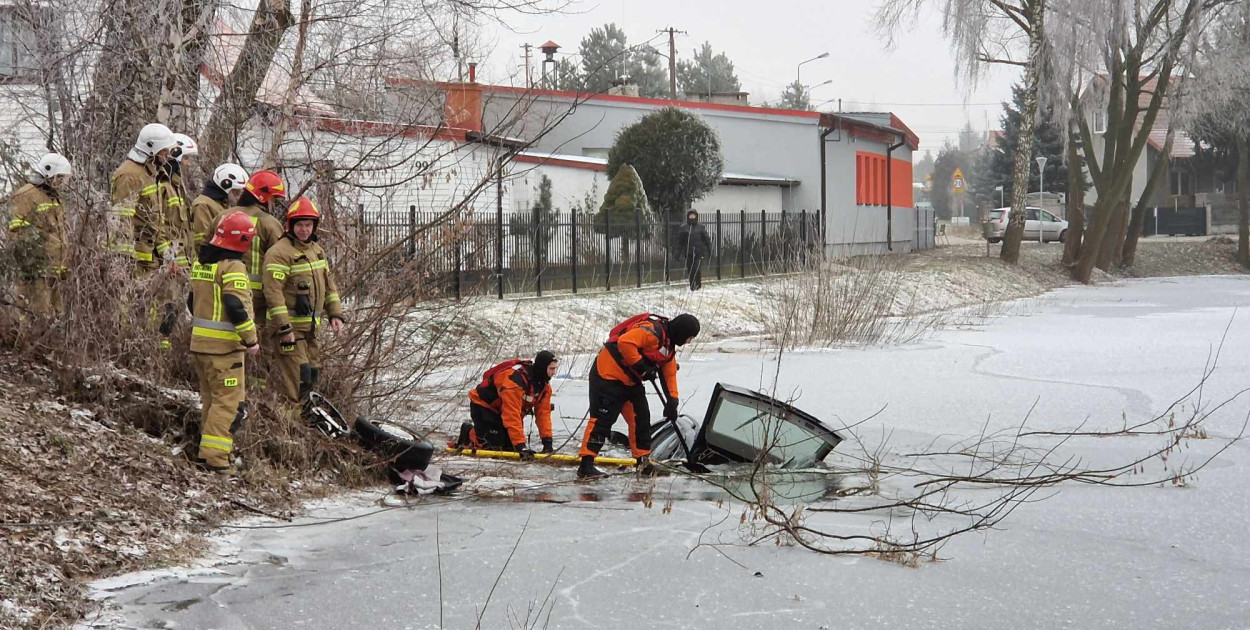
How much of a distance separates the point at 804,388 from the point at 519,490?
4747mm

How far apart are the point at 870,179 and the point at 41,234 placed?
108 ft

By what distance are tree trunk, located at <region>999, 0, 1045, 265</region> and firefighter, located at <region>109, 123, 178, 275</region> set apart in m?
25.4

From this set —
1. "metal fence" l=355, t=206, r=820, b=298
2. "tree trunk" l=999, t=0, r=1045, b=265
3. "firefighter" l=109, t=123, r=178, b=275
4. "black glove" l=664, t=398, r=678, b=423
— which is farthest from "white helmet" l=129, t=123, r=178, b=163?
"tree trunk" l=999, t=0, r=1045, b=265

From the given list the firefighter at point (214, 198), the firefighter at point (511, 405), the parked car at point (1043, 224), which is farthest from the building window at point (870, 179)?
the firefighter at point (214, 198)

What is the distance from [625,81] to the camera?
760 cm

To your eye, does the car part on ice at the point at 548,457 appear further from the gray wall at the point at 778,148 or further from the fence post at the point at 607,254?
the gray wall at the point at 778,148

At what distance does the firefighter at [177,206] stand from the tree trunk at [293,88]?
2.16ft

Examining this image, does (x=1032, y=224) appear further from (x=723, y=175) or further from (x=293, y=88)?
(x=293, y=88)

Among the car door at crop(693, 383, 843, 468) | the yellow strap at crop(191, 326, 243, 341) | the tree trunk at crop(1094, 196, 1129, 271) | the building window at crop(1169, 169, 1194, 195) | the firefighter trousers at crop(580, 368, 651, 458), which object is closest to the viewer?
the yellow strap at crop(191, 326, 243, 341)

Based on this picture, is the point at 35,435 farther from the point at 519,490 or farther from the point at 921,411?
the point at 921,411

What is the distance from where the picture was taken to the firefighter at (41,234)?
7859 mm

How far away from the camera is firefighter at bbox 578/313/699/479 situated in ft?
25.5

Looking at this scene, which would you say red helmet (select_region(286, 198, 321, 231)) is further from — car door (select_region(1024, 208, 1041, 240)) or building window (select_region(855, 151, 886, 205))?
car door (select_region(1024, 208, 1041, 240))

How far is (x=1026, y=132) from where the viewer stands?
3128 centimetres
